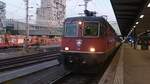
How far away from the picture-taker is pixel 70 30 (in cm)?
1475

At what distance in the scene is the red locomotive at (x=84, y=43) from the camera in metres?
13.9

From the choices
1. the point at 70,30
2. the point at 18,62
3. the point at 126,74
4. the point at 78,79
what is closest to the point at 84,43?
the point at 70,30

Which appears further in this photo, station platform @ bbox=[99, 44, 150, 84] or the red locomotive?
the red locomotive

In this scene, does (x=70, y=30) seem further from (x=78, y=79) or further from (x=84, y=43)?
(x=78, y=79)

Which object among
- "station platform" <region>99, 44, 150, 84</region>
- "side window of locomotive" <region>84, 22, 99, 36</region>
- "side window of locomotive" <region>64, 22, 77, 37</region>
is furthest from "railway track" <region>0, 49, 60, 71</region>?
"station platform" <region>99, 44, 150, 84</region>

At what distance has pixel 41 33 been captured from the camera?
4149 inches

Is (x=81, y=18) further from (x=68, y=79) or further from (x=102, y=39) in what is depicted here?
(x=68, y=79)

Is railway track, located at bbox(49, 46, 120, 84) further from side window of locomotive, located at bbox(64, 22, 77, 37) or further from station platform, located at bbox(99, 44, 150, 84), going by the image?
side window of locomotive, located at bbox(64, 22, 77, 37)

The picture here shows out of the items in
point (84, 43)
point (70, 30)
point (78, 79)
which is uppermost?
point (70, 30)

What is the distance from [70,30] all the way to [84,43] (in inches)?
43.4

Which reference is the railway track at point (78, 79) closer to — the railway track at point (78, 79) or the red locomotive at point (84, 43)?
the railway track at point (78, 79)

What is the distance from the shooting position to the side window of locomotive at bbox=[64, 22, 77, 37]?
574 inches

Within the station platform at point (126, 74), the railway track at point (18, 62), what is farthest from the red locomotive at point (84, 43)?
the railway track at point (18, 62)

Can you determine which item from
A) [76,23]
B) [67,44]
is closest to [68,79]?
[67,44]
